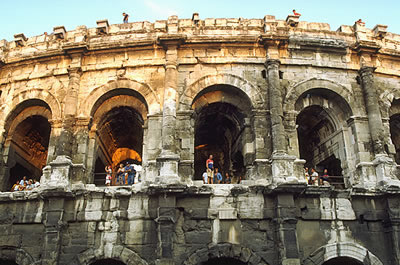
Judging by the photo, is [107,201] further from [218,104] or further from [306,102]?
[306,102]

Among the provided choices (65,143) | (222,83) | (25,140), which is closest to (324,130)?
(222,83)

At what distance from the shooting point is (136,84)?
11594 mm

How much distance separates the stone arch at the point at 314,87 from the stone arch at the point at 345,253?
4310 mm

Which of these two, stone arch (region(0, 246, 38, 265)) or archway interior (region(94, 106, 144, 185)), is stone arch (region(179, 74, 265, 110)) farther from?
stone arch (region(0, 246, 38, 265))

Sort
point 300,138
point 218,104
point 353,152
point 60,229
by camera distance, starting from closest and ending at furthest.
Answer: point 60,229 < point 353,152 < point 218,104 < point 300,138

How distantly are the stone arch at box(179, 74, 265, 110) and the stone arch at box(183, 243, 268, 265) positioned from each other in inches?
171

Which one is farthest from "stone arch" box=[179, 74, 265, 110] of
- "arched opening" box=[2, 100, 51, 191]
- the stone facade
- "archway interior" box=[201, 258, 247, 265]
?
"arched opening" box=[2, 100, 51, 191]

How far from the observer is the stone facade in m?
9.70

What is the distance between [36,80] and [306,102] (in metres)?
9.27

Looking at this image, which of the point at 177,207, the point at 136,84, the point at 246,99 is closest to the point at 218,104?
the point at 246,99

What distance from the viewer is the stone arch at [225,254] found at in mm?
9398

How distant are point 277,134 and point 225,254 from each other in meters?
3.70

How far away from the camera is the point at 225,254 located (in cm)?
947

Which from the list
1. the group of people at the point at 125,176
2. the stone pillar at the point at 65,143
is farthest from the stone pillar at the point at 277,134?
the stone pillar at the point at 65,143
